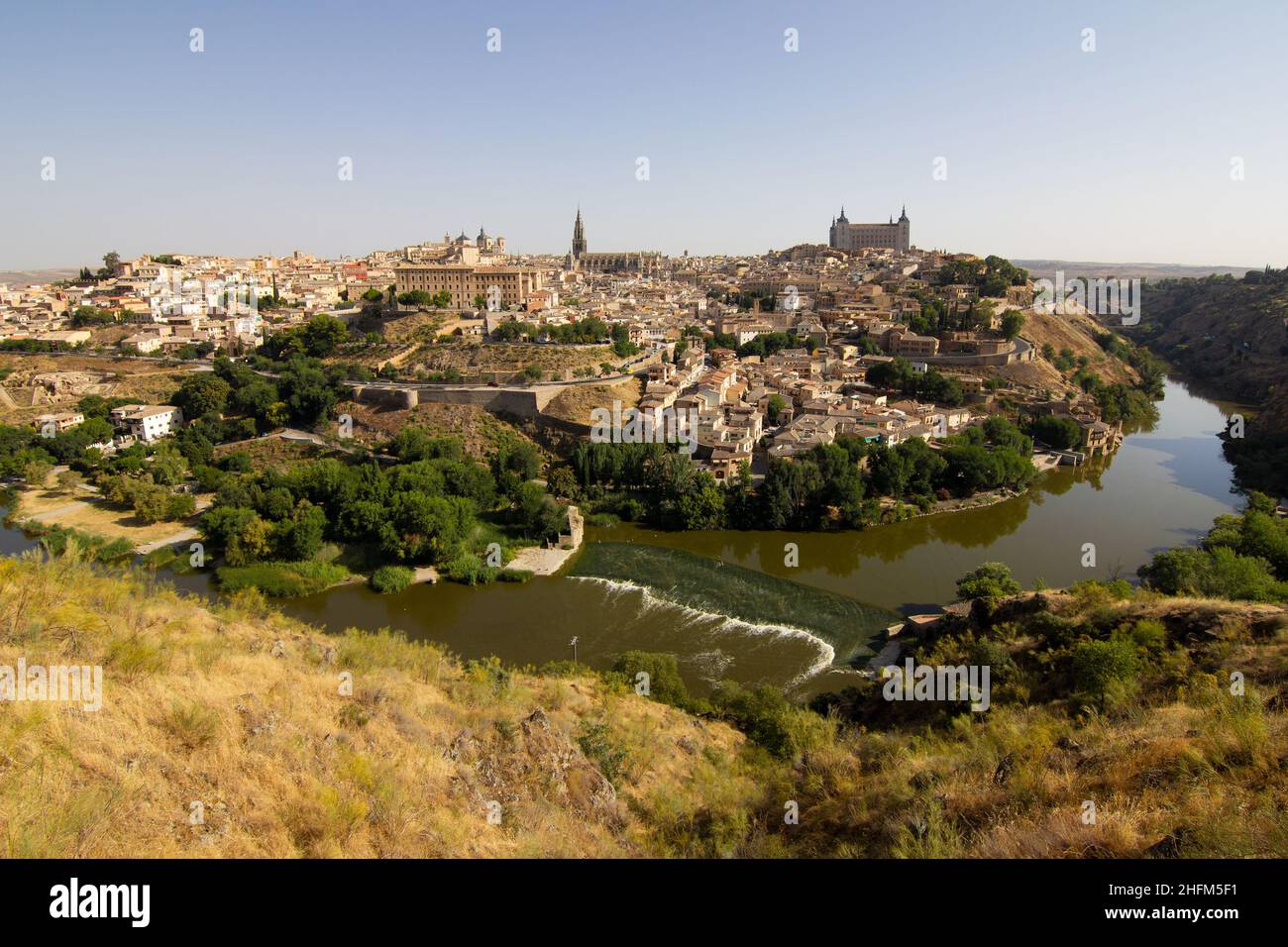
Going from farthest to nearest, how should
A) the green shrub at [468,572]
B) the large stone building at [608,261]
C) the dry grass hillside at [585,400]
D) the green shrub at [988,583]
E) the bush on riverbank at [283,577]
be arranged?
the large stone building at [608,261] → the dry grass hillside at [585,400] → the green shrub at [468,572] → the bush on riverbank at [283,577] → the green shrub at [988,583]

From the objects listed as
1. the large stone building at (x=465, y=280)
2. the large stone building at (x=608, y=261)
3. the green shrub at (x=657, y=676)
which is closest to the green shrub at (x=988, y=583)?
the green shrub at (x=657, y=676)

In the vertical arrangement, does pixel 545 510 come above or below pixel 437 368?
below

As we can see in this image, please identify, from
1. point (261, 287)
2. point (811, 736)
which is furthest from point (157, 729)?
point (261, 287)

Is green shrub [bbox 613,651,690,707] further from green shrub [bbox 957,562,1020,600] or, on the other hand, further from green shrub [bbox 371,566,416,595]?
green shrub [bbox 371,566,416,595]

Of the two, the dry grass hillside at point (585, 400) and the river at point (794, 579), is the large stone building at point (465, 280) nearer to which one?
the dry grass hillside at point (585, 400)

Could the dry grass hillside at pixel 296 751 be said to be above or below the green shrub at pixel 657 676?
above

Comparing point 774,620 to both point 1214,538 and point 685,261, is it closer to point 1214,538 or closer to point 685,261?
point 1214,538

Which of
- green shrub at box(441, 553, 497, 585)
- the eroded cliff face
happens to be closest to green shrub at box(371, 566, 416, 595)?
green shrub at box(441, 553, 497, 585)
